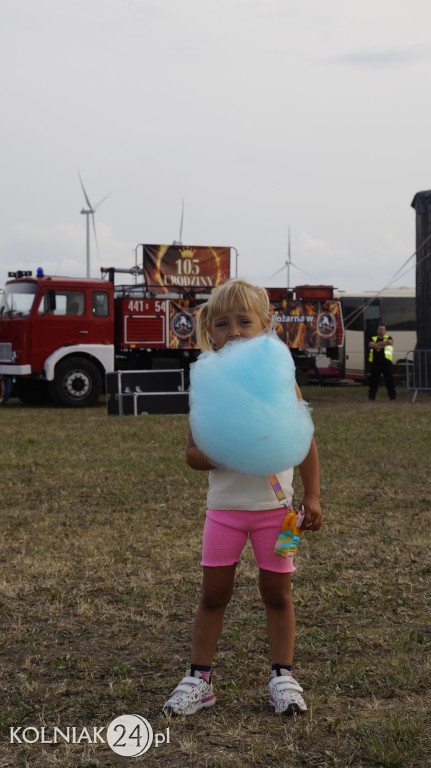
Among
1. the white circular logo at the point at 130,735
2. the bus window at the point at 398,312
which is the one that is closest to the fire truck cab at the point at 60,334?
the bus window at the point at 398,312

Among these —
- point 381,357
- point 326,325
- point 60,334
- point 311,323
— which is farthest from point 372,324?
point 60,334

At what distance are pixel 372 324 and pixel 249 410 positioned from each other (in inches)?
1067

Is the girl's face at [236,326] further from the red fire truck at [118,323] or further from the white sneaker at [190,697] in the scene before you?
the red fire truck at [118,323]

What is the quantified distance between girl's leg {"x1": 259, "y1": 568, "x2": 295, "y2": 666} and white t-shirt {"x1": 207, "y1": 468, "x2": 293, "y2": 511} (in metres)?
0.27

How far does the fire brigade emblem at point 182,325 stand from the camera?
19641mm

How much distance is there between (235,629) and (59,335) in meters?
14.4

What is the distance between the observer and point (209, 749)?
9.77ft

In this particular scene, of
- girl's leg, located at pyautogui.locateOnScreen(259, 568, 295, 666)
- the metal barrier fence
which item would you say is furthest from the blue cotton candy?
the metal barrier fence

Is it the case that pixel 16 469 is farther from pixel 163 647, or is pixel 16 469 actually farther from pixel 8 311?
pixel 8 311

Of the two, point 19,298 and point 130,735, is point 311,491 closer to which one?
point 130,735

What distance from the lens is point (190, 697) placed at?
10.8ft

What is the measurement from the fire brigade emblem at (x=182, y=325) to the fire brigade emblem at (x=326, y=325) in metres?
3.12

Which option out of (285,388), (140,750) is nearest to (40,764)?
(140,750)
